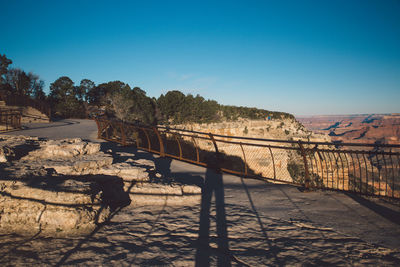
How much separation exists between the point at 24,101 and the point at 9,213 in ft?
78.8

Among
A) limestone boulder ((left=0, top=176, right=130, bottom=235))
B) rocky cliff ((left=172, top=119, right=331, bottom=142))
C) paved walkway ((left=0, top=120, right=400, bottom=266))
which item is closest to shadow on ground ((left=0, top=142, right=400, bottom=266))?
paved walkway ((left=0, top=120, right=400, bottom=266))

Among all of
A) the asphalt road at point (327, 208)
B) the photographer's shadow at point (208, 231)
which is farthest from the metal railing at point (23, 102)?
the asphalt road at point (327, 208)

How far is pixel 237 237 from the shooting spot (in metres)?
2.75

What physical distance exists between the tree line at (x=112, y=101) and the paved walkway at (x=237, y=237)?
26.2m

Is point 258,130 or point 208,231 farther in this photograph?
point 258,130

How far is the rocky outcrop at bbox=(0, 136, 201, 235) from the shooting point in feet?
9.18

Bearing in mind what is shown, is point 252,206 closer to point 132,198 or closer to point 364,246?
point 364,246

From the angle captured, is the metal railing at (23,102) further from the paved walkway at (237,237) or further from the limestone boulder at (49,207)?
the paved walkway at (237,237)

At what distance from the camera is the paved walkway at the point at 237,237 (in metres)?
2.27

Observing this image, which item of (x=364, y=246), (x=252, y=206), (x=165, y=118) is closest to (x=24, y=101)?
(x=165, y=118)

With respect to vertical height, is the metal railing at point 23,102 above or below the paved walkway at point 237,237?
above

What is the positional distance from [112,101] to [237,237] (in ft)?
113

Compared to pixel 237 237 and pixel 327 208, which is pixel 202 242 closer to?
pixel 237 237

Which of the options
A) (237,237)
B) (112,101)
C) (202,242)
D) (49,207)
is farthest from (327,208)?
(112,101)
